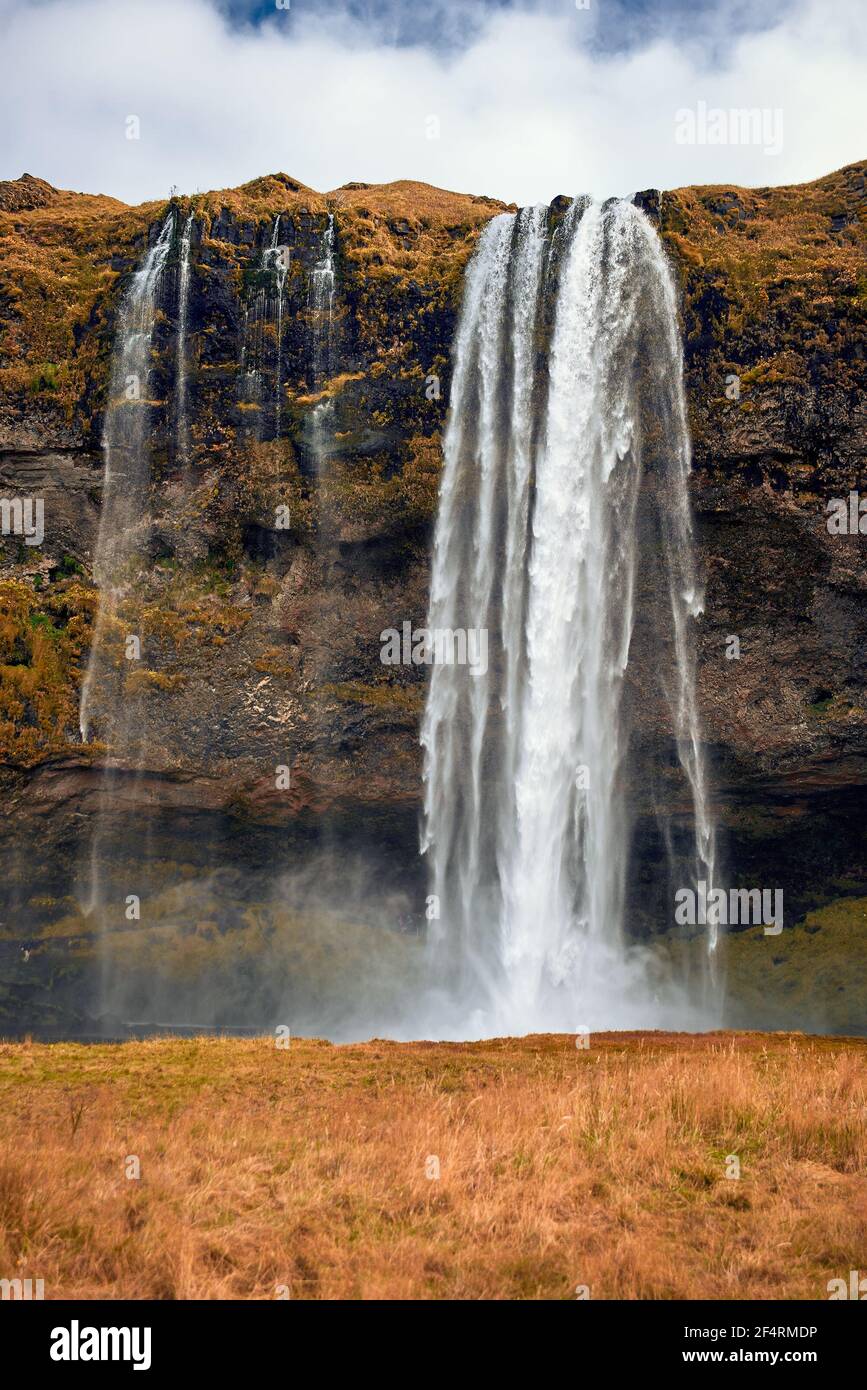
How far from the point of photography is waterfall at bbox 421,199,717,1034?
127 feet

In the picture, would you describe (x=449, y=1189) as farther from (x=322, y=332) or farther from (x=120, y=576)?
(x=322, y=332)

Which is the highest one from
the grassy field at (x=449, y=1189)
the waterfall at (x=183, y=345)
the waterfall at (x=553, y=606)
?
the waterfall at (x=183, y=345)

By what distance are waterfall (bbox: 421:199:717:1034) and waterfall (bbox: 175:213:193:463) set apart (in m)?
10.1

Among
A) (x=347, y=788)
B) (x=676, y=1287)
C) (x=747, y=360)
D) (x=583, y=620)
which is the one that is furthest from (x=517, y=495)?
(x=676, y=1287)

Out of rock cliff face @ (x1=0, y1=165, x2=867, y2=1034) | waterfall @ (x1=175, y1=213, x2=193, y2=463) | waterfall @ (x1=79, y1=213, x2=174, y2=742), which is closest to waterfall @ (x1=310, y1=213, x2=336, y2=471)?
rock cliff face @ (x1=0, y1=165, x2=867, y2=1034)

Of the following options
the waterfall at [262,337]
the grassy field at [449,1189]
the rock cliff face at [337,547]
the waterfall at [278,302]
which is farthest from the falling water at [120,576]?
the grassy field at [449,1189]

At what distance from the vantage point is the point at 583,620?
39.2 m

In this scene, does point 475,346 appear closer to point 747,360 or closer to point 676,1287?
point 747,360

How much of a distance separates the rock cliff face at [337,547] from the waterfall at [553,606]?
1.09 m

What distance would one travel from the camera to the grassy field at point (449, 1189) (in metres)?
8.95

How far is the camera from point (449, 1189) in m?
10.7

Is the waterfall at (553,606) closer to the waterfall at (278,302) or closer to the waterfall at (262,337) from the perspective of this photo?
the waterfall at (278,302)
